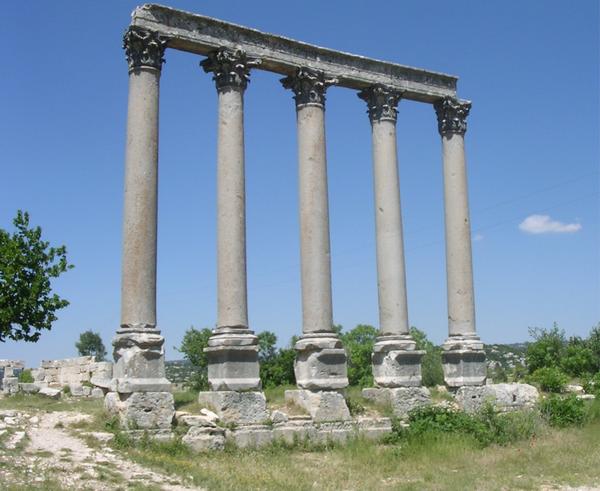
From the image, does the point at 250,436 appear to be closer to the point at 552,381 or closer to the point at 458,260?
the point at 458,260

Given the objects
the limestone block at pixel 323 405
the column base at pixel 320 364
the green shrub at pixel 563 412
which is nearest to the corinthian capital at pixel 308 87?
the column base at pixel 320 364

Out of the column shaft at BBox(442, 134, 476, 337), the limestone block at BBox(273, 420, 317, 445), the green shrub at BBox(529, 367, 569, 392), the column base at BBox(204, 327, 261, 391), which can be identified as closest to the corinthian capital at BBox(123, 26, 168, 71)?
the column base at BBox(204, 327, 261, 391)

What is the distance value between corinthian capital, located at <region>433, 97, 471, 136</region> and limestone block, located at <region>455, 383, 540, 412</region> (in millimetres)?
8370

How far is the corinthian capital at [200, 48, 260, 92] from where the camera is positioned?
20.0 metres

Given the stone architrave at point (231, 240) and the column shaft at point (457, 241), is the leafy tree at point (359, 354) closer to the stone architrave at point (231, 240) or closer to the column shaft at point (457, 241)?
the column shaft at point (457, 241)

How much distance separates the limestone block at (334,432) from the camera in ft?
60.1

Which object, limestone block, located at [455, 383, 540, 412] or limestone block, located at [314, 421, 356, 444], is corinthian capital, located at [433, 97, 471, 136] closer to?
limestone block, located at [455, 383, 540, 412]

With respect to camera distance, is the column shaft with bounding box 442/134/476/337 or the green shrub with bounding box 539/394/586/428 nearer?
the green shrub with bounding box 539/394/586/428

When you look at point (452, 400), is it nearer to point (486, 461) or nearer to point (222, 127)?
point (486, 461)

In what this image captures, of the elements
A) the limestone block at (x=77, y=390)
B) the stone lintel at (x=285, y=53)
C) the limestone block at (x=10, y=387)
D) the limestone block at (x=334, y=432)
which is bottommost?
the limestone block at (x=334, y=432)

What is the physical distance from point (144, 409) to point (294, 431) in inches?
148

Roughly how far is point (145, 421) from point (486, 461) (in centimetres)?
759

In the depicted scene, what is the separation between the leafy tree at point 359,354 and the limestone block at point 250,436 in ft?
42.2

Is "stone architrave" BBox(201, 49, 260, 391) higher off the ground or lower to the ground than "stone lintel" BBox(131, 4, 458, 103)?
lower
